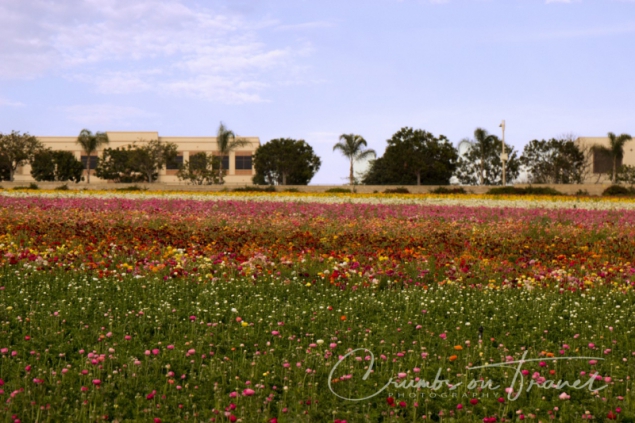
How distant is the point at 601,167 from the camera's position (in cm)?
6191

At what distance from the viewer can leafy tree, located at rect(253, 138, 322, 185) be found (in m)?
59.3

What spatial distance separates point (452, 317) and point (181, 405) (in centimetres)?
324

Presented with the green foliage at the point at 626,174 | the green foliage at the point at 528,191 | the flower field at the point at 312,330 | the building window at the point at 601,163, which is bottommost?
the flower field at the point at 312,330

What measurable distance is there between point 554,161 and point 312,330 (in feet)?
177

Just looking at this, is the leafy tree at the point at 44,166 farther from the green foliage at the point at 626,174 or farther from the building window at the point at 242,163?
the green foliage at the point at 626,174

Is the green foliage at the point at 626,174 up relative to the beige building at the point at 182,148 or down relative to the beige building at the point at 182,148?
→ down

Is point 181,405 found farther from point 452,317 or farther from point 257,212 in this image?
point 257,212

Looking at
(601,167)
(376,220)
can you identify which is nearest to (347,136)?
(376,220)

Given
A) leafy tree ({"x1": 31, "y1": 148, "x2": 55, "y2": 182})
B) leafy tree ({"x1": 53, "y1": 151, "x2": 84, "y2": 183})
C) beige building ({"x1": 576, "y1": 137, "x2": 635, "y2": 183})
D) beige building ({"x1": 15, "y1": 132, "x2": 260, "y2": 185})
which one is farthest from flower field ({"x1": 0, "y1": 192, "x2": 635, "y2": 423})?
beige building ({"x1": 15, "y1": 132, "x2": 260, "y2": 185})

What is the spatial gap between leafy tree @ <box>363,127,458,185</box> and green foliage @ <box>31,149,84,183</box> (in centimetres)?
3849

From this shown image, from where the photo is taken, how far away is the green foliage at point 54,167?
68.6 m

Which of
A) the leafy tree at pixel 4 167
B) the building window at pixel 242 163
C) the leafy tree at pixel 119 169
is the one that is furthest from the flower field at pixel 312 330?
the building window at pixel 242 163

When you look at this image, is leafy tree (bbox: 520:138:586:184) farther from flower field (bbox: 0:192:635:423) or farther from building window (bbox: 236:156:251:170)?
flower field (bbox: 0:192:635:423)

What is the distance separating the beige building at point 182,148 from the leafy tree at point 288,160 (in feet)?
64.5
